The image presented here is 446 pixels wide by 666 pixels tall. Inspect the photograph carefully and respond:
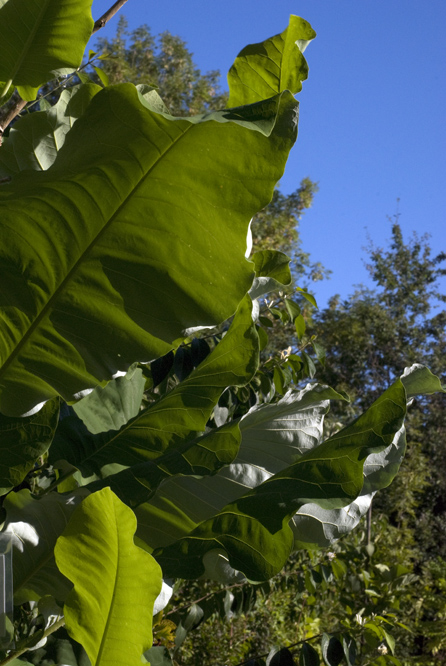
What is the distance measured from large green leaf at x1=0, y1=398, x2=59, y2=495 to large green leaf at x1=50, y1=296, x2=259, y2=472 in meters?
0.15

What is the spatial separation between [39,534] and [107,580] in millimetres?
407

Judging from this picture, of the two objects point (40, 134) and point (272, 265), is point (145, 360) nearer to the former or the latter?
point (40, 134)

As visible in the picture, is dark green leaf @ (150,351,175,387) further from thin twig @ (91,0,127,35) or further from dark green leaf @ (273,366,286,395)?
thin twig @ (91,0,127,35)

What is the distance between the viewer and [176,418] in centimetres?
95

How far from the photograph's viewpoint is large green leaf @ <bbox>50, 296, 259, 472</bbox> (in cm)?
88

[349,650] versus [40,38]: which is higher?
[40,38]

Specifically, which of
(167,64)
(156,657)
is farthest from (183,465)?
(167,64)

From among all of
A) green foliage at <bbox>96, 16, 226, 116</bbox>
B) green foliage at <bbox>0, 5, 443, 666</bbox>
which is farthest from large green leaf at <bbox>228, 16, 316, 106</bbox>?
green foliage at <bbox>96, 16, 226, 116</bbox>

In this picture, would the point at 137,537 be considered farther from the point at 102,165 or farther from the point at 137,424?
the point at 102,165

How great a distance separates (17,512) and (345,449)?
51 centimetres

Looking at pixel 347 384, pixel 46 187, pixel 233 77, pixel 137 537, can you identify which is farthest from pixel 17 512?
pixel 347 384

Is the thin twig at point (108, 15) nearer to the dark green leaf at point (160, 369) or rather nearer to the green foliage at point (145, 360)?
the green foliage at point (145, 360)

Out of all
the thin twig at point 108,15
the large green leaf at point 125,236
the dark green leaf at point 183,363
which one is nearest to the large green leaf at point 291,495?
the large green leaf at point 125,236

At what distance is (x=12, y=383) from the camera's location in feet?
2.54
